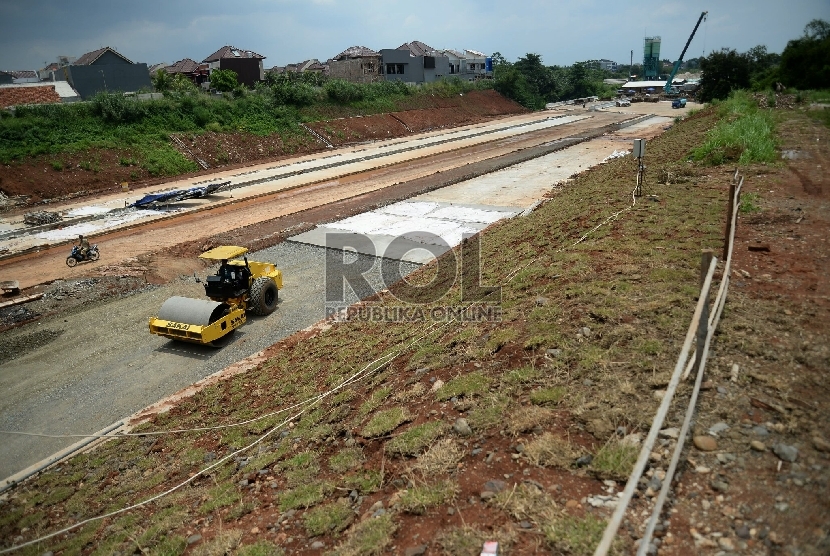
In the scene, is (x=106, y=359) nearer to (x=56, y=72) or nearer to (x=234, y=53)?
(x=234, y=53)

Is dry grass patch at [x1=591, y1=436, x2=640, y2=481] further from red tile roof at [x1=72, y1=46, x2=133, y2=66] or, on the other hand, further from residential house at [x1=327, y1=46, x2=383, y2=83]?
residential house at [x1=327, y1=46, x2=383, y2=83]

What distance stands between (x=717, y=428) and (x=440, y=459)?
315cm

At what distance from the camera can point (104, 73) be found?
60.3m

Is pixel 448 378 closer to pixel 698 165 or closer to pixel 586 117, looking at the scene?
pixel 698 165

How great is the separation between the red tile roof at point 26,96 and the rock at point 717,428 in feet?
170

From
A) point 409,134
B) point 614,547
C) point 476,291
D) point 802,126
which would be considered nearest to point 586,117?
point 409,134

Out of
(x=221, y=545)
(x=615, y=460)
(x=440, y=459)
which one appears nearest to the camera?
(x=615, y=460)

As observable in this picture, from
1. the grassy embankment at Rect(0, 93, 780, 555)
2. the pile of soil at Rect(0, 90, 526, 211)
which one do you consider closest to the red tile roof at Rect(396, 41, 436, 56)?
the pile of soil at Rect(0, 90, 526, 211)

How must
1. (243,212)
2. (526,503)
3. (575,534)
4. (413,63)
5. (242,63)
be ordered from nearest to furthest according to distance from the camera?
(575,534) → (526,503) → (243,212) → (242,63) → (413,63)

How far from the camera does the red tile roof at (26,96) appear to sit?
42.0 metres

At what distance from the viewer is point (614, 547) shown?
15.3 ft

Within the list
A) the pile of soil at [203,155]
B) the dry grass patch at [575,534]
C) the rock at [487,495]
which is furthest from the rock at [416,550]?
the pile of soil at [203,155]

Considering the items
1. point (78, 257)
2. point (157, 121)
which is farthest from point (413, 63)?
point (78, 257)

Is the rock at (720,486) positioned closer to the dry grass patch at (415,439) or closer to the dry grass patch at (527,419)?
the dry grass patch at (527,419)
